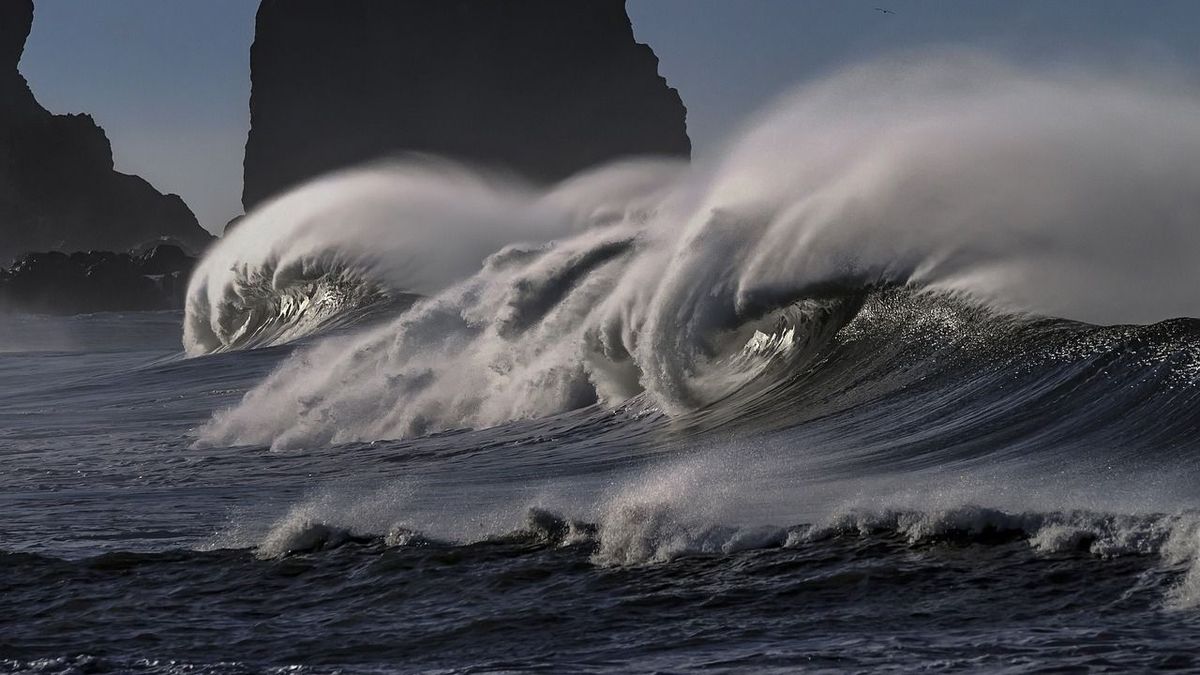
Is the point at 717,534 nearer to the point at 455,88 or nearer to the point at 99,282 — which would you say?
the point at 99,282

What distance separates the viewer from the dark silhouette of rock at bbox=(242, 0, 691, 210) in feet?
421

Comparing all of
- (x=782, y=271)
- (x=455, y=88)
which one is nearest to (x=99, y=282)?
(x=455, y=88)

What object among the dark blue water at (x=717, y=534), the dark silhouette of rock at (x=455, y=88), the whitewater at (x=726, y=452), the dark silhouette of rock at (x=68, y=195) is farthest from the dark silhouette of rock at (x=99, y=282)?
the dark blue water at (x=717, y=534)

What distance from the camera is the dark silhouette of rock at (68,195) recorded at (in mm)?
169750

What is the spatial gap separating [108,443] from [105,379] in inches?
390

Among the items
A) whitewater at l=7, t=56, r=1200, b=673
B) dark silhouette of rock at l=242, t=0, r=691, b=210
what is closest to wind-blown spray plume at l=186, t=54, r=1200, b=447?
whitewater at l=7, t=56, r=1200, b=673

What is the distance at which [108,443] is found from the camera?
51.1ft

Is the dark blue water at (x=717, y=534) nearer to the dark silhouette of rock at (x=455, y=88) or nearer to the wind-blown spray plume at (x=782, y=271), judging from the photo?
the wind-blown spray plume at (x=782, y=271)

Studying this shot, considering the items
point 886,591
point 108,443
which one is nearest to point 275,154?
point 108,443

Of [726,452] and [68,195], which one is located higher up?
[68,195]

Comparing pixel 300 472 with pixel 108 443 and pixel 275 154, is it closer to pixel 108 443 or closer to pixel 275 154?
pixel 108 443

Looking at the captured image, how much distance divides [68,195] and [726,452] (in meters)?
171

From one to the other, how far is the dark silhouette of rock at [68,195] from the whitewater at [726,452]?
15552cm

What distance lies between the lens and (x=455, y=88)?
13125 centimetres
